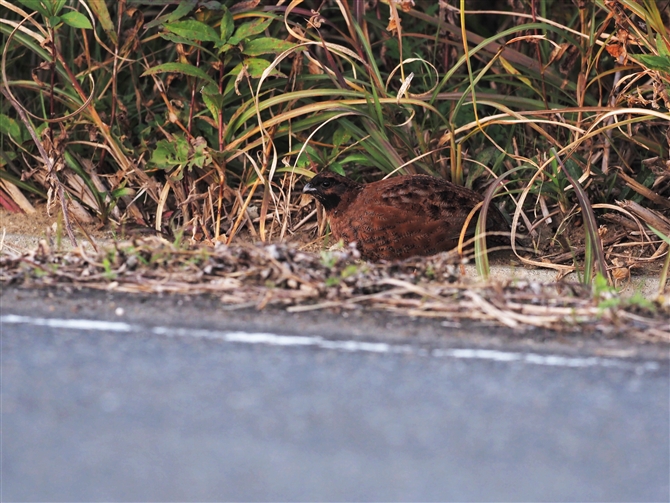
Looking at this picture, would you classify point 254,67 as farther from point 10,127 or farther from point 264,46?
point 10,127

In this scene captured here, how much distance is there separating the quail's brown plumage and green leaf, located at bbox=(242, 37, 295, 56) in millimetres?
723

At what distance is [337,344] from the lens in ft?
9.30

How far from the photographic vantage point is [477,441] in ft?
7.39

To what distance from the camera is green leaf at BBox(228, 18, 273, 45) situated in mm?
5102

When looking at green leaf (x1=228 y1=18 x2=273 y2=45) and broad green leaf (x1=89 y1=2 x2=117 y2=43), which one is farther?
broad green leaf (x1=89 y1=2 x2=117 y2=43)

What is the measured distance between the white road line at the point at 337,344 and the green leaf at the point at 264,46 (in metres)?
2.52

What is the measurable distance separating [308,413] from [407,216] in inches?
110

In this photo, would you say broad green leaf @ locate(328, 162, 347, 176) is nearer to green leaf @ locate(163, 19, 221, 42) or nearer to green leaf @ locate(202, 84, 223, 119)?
green leaf @ locate(202, 84, 223, 119)

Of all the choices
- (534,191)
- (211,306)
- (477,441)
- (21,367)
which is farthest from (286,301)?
(534,191)

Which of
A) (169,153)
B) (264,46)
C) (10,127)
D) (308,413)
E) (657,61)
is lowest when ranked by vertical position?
(308,413)

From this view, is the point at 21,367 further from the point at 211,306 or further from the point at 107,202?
the point at 107,202

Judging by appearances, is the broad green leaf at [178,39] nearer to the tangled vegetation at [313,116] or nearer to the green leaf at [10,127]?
the tangled vegetation at [313,116]

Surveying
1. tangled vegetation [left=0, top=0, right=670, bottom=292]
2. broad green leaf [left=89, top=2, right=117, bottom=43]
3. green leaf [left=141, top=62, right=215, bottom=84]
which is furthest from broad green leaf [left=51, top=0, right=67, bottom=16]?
green leaf [left=141, top=62, right=215, bottom=84]

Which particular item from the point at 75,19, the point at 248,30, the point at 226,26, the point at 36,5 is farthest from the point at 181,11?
the point at 36,5
